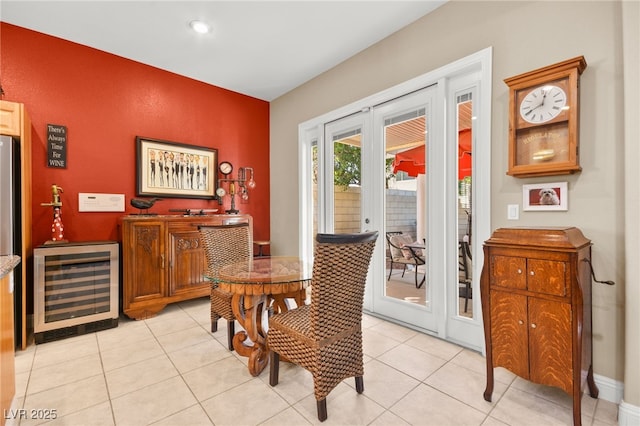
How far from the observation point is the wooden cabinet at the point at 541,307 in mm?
1545

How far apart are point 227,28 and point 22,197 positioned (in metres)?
2.39

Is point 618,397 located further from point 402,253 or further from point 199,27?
point 199,27

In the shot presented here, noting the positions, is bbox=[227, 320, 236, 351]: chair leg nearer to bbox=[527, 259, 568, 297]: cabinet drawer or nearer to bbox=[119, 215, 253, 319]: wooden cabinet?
bbox=[119, 215, 253, 319]: wooden cabinet

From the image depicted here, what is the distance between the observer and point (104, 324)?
2.90 meters

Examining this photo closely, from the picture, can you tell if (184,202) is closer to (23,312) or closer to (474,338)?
(23,312)

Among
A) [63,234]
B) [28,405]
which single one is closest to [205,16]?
[63,234]

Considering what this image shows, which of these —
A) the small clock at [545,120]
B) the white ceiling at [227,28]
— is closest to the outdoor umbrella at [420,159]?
the small clock at [545,120]

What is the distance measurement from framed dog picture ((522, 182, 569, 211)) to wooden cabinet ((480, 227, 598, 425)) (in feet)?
0.68

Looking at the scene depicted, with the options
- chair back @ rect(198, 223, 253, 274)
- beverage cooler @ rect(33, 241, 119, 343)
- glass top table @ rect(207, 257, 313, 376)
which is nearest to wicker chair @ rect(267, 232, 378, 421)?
glass top table @ rect(207, 257, 313, 376)

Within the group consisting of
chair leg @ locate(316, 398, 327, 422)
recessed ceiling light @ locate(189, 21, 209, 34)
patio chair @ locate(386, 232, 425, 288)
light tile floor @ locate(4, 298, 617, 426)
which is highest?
recessed ceiling light @ locate(189, 21, 209, 34)

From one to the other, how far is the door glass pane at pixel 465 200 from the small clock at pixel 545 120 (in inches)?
18.2

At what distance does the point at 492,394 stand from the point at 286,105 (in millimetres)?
4146

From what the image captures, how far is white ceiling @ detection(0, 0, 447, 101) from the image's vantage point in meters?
2.61

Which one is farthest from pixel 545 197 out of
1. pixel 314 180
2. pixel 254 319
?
pixel 314 180
